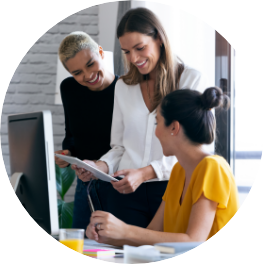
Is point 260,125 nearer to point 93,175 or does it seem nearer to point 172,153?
point 172,153

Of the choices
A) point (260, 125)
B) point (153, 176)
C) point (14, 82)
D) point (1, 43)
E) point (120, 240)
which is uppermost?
point (1, 43)

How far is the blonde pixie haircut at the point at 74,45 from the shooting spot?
3.57 ft

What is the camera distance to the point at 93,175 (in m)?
1.09

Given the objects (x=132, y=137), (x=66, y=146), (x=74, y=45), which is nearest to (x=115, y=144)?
(x=132, y=137)

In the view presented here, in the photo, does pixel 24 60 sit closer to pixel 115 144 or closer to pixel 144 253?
pixel 115 144

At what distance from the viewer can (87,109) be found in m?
1.10

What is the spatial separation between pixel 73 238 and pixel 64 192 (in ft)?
0.88

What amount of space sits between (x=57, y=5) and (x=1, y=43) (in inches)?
9.8

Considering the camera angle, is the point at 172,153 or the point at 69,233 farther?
the point at 172,153

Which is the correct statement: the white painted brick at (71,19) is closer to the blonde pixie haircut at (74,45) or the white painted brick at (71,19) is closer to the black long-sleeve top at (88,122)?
the blonde pixie haircut at (74,45)

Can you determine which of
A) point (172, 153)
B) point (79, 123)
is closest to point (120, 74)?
point (79, 123)

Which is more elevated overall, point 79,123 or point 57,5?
point 57,5

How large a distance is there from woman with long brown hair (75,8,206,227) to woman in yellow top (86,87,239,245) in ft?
0.19

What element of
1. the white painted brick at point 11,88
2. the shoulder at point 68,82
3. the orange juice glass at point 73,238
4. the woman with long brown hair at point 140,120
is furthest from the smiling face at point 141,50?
the orange juice glass at point 73,238
